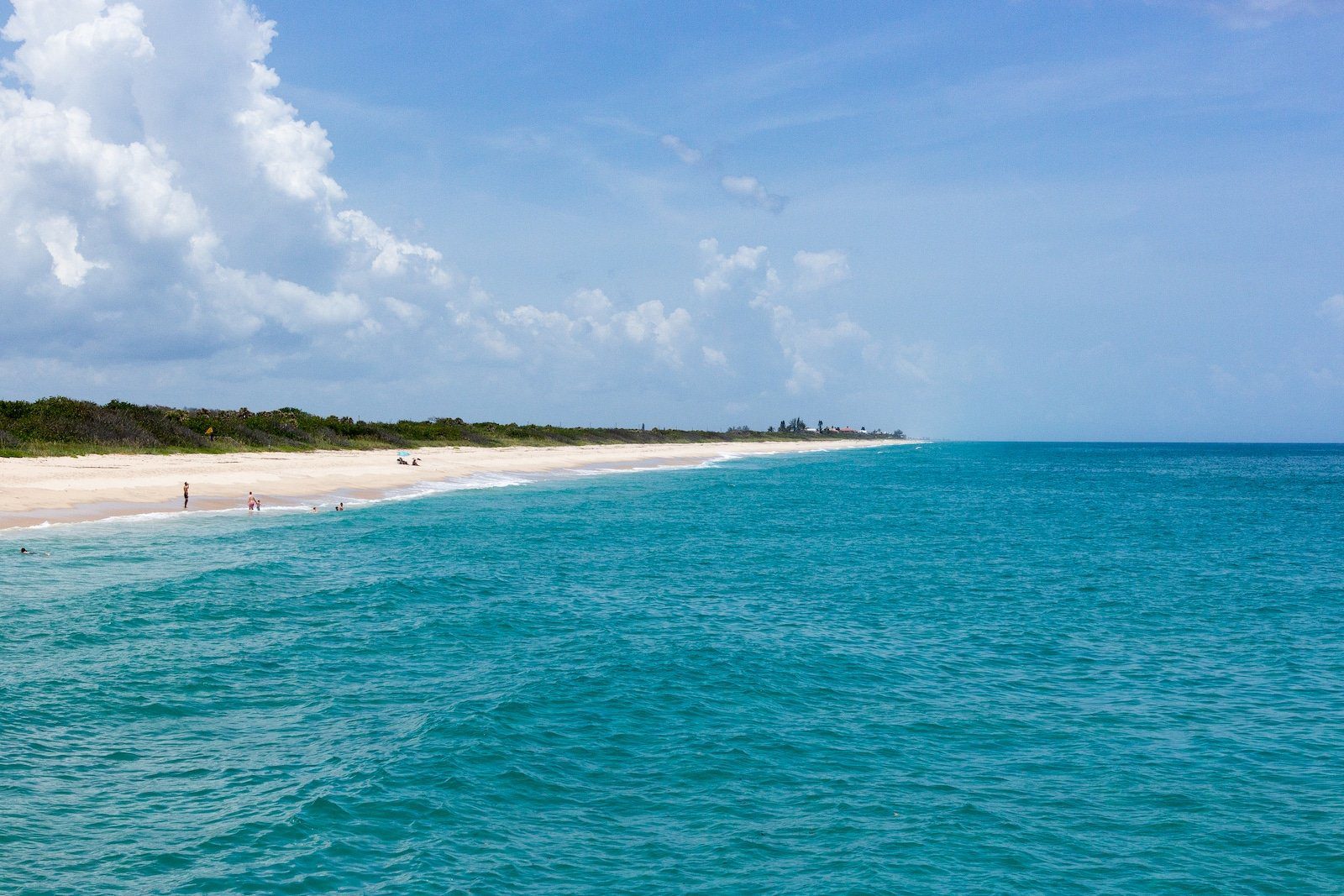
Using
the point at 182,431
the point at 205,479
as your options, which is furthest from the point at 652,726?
the point at 182,431

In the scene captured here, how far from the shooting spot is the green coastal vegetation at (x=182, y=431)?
68000mm

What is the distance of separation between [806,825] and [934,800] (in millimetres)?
2079

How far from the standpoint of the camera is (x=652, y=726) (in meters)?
14.6

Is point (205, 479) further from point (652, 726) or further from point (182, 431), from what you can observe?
point (652, 726)

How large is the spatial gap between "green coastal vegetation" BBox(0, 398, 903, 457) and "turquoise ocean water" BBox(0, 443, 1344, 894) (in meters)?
43.2

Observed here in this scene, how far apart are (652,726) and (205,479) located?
168 feet

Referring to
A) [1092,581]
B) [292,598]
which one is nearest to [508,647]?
[292,598]

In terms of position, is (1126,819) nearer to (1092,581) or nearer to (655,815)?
(655,815)

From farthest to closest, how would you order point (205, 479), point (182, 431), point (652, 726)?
point (182, 431) < point (205, 479) < point (652, 726)

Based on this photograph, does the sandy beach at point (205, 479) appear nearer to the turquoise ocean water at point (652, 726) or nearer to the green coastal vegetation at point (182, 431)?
the green coastal vegetation at point (182, 431)

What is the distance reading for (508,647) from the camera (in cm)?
1955

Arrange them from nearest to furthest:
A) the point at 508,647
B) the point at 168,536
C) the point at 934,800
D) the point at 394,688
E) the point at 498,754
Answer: the point at 934,800 → the point at 498,754 → the point at 394,688 → the point at 508,647 → the point at 168,536

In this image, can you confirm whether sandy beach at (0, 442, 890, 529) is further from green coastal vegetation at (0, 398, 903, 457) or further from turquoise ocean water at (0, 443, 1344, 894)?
turquoise ocean water at (0, 443, 1344, 894)

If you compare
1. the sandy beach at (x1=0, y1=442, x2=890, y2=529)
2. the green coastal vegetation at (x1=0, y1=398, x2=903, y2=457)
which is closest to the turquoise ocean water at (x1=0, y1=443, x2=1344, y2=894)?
the sandy beach at (x1=0, y1=442, x2=890, y2=529)
